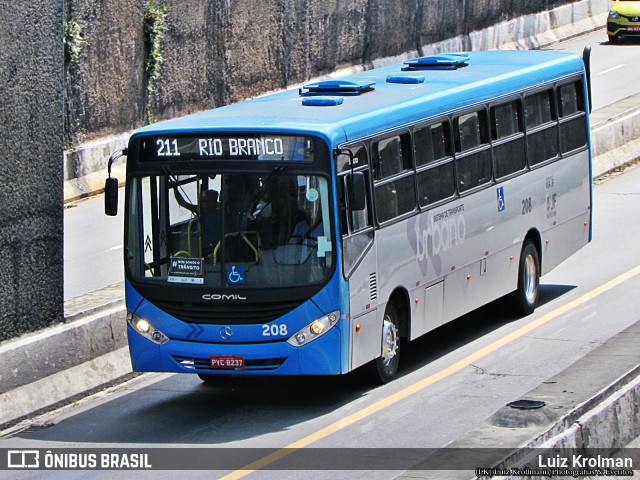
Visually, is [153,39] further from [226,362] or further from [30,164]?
[226,362]

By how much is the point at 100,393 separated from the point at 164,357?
1.63 metres

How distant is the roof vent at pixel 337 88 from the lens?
49.1 ft

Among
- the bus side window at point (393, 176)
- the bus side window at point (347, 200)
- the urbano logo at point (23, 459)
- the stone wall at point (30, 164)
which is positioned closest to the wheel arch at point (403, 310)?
the bus side window at point (393, 176)

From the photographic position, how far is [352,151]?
43.5 ft

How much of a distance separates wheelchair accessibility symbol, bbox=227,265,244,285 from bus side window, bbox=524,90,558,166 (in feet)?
18.6

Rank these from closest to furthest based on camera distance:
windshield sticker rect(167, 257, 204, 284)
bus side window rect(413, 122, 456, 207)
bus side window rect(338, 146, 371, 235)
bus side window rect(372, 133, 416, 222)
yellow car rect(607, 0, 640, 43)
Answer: bus side window rect(338, 146, 371, 235)
windshield sticker rect(167, 257, 204, 284)
bus side window rect(372, 133, 416, 222)
bus side window rect(413, 122, 456, 207)
yellow car rect(607, 0, 640, 43)

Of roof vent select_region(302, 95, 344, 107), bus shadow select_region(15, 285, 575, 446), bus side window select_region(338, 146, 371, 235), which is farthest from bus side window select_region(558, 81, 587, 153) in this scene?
bus side window select_region(338, 146, 371, 235)

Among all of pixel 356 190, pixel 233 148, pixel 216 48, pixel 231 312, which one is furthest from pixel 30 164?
pixel 216 48

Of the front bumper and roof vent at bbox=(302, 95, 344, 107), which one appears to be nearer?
the front bumper

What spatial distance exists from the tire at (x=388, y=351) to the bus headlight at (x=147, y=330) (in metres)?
2.15

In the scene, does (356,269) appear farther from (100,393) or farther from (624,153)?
(624,153)

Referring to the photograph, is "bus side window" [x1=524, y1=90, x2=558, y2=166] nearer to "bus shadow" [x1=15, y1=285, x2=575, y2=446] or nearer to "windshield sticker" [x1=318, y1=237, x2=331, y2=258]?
"bus shadow" [x1=15, y1=285, x2=575, y2=446]

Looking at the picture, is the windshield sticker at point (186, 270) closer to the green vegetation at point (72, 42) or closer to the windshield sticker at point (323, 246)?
the windshield sticker at point (323, 246)

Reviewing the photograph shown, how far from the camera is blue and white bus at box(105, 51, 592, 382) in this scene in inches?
508
